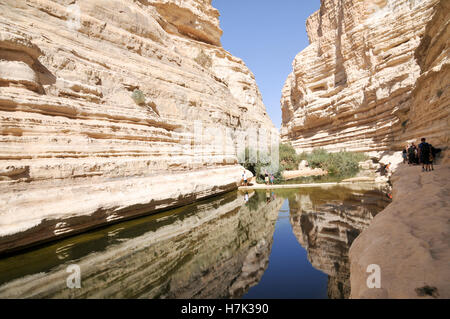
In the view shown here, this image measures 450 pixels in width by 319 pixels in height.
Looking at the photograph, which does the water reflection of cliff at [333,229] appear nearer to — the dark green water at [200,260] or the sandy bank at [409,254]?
the dark green water at [200,260]

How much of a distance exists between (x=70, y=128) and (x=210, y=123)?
20.9 feet

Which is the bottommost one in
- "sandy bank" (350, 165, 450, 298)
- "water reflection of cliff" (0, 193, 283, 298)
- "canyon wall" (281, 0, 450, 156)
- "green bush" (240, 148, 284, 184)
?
"water reflection of cliff" (0, 193, 283, 298)

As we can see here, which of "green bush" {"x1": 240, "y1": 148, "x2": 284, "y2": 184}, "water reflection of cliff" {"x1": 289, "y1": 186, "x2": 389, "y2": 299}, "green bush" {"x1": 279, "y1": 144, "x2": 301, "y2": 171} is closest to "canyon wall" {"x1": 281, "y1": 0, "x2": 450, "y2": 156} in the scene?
"water reflection of cliff" {"x1": 289, "y1": 186, "x2": 389, "y2": 299}

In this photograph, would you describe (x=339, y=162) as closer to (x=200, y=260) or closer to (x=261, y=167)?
(x=261, y=167)

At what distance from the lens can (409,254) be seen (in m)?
1.85

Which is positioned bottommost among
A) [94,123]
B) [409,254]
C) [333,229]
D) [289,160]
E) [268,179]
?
[333,229]

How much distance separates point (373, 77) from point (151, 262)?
20.7 metres

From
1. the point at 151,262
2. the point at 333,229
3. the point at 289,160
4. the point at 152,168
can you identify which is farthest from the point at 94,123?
the point at 289,160

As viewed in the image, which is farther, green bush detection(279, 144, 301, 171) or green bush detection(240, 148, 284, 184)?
green bush detection(279, 144, 301, 171)

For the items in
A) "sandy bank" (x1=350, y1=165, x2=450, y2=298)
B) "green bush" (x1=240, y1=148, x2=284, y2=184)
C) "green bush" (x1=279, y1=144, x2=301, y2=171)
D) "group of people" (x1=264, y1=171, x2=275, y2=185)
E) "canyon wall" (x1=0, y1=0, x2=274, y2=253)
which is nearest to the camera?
"sandy bank" (x1=350, y1=165, x2=450, y2=298)

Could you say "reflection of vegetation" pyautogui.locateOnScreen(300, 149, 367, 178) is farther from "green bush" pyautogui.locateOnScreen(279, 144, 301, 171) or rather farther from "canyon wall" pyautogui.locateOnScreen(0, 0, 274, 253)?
"canyon wall" pyautogui.locateOnScreen(0, 0, 274, 253)

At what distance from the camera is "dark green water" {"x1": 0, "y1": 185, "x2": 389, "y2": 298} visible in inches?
97.2

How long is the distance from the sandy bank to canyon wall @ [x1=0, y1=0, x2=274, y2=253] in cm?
438

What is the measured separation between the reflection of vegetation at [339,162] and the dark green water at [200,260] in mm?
11537
